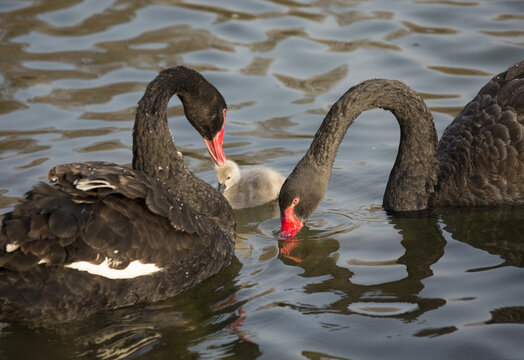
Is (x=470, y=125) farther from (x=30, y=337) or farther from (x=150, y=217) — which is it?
(x=30, y=337)

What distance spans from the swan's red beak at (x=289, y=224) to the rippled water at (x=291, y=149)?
0.37ft

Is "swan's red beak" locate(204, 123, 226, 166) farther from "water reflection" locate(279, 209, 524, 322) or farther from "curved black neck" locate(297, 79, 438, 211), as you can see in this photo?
"curved black neck" locate(297, 79, 438, 211)

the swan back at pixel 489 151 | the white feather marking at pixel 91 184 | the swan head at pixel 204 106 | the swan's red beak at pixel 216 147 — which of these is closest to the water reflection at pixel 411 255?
the swan back at pixel 489 151

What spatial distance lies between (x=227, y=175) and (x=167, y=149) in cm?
138

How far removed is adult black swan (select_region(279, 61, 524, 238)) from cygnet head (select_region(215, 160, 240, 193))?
46.6 inches

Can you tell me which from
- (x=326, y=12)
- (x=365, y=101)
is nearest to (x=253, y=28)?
(x=326, y=12)

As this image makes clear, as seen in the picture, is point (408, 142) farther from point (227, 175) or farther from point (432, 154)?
point (227, 175)

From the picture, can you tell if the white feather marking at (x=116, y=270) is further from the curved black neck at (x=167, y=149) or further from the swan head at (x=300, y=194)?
the swan head at (x=300, y=194)

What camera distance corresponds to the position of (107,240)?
15.6 feet

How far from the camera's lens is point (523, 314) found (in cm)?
466

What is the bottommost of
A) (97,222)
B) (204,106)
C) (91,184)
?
(97,222)

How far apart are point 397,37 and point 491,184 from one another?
14.1 ft

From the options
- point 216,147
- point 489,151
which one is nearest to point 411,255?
point 489,151

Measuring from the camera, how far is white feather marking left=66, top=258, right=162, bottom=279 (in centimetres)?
468
